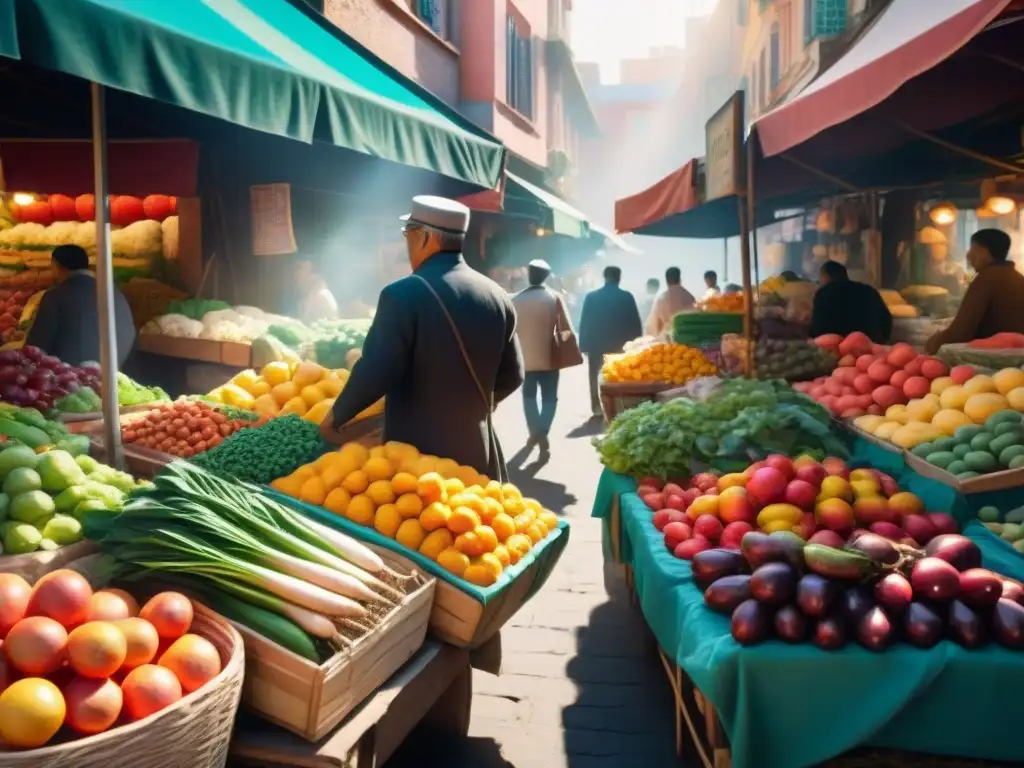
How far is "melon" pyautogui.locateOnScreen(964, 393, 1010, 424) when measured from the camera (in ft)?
16.8

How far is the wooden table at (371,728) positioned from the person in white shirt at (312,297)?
738 cm

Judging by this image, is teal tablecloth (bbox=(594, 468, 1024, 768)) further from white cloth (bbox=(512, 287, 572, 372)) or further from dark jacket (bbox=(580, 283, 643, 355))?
dark jacket (bbox=(580, 283, 643, 355))

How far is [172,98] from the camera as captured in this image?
10.5 ft

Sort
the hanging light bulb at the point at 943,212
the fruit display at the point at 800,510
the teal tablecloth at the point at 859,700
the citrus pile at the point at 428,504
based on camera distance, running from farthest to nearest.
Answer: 1. the hanging light bulb at the point at 943,212
2. the fruit display at the point at 800,510
3. the citrus pile at the point at 428,504
4. the teal tablecloth at the point at 859,700

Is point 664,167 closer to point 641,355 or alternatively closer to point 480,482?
point 641,355

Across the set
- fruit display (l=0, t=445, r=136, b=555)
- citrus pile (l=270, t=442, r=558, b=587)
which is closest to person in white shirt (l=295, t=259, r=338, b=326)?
citrus pile (l=270, t=442, r=558, b=587)

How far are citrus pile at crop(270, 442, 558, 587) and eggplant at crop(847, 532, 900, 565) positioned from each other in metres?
1.34

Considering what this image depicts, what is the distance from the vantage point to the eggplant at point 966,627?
297 centimetres

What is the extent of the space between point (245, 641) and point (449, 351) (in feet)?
6.02

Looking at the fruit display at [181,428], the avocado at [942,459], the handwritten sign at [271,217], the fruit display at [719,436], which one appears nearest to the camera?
the avocado at [942,459]

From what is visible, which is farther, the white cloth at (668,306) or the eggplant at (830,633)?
the white cloth at (668,306)

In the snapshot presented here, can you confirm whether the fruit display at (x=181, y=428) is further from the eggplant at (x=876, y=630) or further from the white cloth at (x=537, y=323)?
the white cloth at (x=537, y=323)

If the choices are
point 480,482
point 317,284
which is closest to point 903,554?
point 480,482

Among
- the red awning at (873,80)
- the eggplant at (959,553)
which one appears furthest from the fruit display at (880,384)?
the eggplant at (959,553)
